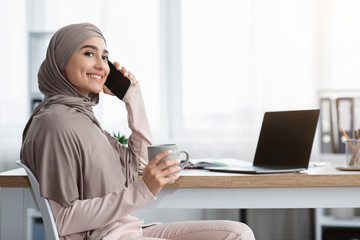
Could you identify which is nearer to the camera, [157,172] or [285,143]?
[157,172]

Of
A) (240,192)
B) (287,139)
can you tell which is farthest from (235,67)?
(240,192)

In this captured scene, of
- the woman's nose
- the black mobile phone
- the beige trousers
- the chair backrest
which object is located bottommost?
the beige trousers

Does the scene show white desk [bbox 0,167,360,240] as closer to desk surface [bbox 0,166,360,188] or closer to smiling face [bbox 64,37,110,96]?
desk surface [bbox 0,166,360,188]

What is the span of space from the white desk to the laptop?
0.05m

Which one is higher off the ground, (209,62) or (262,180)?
(209,62)

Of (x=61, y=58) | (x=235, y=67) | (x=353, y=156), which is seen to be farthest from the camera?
(x=235, y=67)

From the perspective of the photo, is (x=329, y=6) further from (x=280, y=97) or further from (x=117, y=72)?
(x=117, y=72)

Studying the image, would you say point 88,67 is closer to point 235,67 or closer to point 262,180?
point 262,180

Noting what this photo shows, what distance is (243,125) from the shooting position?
2848mm

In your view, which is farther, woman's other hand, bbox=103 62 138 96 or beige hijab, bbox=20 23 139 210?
woman's other hand, bbox=103 62 138 96

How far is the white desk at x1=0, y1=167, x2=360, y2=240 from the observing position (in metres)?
A: 1.27

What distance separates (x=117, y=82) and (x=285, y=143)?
1.93ft

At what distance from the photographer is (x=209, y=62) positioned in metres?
2.91

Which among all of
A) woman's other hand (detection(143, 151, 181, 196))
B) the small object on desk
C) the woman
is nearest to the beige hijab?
the woman
